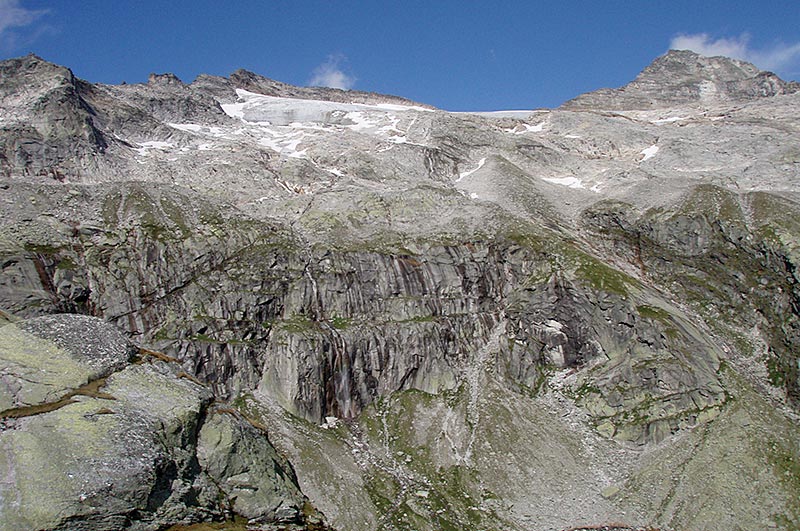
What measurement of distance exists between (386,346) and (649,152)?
277 feet

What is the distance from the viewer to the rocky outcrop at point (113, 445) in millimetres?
30672

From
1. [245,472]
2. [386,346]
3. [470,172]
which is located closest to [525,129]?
[470,172]

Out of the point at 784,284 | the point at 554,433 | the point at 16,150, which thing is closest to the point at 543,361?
the point at 554,433

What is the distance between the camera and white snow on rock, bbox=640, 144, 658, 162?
114 metres

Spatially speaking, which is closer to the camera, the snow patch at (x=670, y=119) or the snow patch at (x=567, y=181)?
the snow patch at (x=567, y=181)

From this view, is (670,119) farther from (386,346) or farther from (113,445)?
(113,445)

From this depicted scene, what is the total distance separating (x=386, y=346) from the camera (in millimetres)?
63094

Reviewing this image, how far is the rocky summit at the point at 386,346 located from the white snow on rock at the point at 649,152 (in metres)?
19.3

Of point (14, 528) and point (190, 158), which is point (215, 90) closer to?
point (190, 158)

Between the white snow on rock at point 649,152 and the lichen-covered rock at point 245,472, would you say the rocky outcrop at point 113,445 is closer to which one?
the lichen-covered rock at point 245,472

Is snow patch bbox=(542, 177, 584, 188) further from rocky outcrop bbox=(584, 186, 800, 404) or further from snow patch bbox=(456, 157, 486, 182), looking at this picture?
rocky outcrop bbox=(584, 186, 800, 404)

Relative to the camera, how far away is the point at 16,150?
287 feet

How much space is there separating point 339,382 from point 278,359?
7183mm

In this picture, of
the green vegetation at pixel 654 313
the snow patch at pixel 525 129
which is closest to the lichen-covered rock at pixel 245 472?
the green vegetation at pixel 654 313
